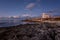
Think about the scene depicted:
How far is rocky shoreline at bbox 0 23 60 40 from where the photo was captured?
8.41 ft

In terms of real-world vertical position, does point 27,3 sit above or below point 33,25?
above

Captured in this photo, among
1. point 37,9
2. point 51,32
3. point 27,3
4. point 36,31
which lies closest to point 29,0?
point 27,3

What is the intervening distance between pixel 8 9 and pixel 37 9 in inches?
29.0

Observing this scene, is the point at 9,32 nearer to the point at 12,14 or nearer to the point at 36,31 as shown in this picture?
the point at 12,14

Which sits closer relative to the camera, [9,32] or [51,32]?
[9,32]

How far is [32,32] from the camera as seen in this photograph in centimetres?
270

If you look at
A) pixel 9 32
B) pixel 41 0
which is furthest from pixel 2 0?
pixel 41 0

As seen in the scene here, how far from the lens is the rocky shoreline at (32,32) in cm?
256

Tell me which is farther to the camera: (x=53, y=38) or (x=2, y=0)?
(x=53, y=38)

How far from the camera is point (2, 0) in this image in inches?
102

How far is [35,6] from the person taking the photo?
275cm

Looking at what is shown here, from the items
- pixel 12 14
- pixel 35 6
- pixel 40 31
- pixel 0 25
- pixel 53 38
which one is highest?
pixel 35 6

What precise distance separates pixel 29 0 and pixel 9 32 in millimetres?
945

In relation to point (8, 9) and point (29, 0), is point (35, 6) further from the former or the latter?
point (8, 9)
